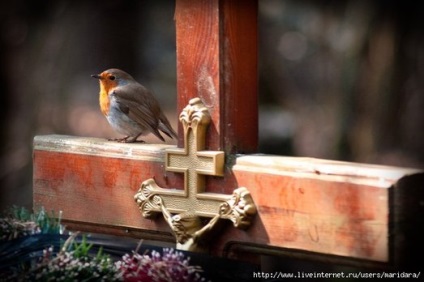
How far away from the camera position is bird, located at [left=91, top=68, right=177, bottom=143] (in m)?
4.37

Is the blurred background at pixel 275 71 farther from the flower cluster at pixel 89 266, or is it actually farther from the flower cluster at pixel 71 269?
the flower cluster at pixel 71 269

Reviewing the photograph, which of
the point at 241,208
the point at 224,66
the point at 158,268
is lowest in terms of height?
the point at 158,268

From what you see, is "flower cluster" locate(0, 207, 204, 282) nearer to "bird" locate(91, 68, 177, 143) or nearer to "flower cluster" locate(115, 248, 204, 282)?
"flower cluster" locate(115, 248, 204, 282)

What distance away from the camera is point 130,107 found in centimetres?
443

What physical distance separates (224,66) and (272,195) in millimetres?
385

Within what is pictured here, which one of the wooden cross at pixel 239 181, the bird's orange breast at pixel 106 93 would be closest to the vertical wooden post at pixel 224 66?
the wooden cross at pixel 239 181

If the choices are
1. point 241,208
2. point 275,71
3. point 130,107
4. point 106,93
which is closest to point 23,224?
point 241,208

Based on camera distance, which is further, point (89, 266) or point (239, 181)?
point (239, 181)

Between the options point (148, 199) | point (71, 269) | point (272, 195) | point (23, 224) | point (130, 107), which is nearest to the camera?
point (71, 269)

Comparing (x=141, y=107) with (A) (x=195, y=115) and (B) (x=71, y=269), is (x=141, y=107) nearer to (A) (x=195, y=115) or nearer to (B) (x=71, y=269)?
(A) (x=195, y=115)

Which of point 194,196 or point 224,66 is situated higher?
point 224,66

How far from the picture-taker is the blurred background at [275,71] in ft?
18.1

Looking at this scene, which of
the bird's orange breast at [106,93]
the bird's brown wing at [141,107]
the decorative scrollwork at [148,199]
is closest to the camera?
the decorative scrollwork at [148,199]

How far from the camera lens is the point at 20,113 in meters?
6.71
